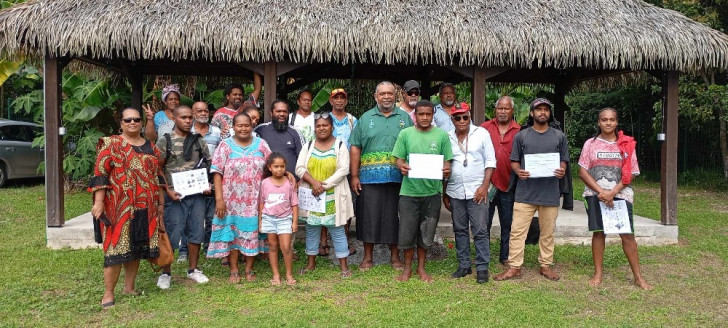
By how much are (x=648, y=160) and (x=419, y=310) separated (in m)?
14.2

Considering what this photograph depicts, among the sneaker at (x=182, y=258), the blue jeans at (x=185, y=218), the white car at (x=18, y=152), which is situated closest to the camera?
the blue jeans at (x=185, y=218)

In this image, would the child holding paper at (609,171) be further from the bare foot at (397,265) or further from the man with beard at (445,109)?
the bare foot at (397,265)

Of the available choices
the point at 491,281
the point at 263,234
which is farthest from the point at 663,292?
the point at 263,234

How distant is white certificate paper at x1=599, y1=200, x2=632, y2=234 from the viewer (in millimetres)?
4949

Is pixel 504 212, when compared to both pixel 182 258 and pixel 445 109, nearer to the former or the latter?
pixel 445 109

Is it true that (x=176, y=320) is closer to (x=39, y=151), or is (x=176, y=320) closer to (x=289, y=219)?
(x=289, y=219)

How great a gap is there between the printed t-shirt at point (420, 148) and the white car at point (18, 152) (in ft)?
34.0

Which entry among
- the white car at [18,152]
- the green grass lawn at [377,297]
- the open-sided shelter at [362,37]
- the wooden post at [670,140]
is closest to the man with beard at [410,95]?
the open-sided shelter at [362,37]

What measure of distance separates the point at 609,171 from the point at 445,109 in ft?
5.95

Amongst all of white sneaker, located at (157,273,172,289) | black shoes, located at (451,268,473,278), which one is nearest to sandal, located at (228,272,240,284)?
white sneaker, located at (157,273,172,289)

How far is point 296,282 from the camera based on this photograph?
5211 millimetres

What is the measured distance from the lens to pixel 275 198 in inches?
201

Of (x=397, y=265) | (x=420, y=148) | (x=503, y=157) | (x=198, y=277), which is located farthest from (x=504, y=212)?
(x=198, y=277)

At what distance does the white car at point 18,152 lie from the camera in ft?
40.8
